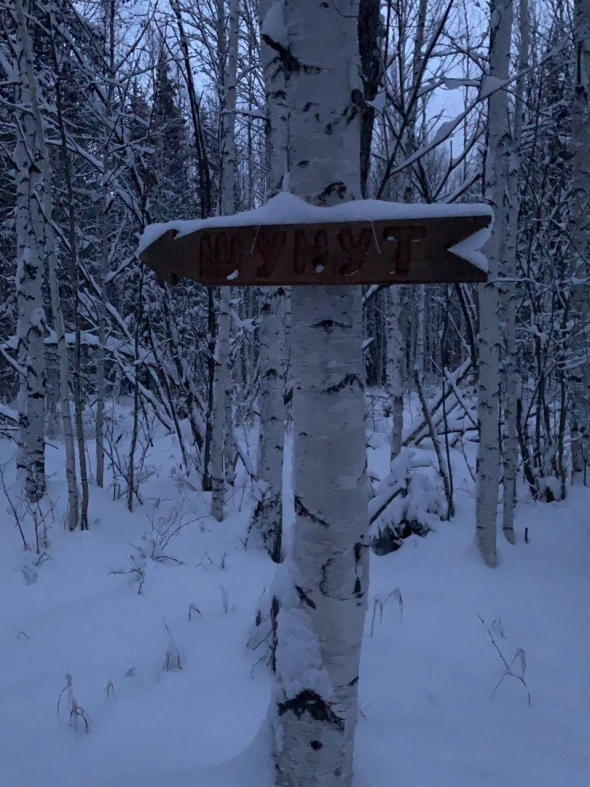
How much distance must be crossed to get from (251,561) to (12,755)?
199 cm

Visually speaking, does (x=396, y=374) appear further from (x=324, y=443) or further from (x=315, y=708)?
(x=315, y=708)

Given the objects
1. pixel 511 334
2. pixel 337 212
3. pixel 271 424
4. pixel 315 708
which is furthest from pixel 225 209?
pixel 315 708

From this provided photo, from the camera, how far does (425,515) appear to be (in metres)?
4.24

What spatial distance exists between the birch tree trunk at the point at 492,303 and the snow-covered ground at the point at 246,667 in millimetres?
426

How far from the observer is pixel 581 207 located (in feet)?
16.1

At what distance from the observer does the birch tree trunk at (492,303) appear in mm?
3330

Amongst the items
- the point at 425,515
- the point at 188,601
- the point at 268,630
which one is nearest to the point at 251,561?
the point at 188,601

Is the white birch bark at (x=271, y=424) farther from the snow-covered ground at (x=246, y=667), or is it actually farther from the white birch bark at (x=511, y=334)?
the white birch bark at (x=511, y=334)

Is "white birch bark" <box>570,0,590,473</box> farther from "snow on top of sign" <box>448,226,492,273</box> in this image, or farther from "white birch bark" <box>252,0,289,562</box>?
"snow on top of sign" <box>448,226,492,273</box>

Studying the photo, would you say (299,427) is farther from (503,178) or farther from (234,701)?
(503,178)

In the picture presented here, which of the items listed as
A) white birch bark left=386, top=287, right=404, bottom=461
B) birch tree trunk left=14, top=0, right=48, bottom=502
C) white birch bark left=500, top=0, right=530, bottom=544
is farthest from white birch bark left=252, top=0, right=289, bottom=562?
birch tree trunk left=14, top=0, right=48, bottom=502

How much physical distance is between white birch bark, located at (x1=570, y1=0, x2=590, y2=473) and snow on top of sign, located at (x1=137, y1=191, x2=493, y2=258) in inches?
156

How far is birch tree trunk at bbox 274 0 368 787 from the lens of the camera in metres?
1.40

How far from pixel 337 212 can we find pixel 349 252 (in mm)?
105
